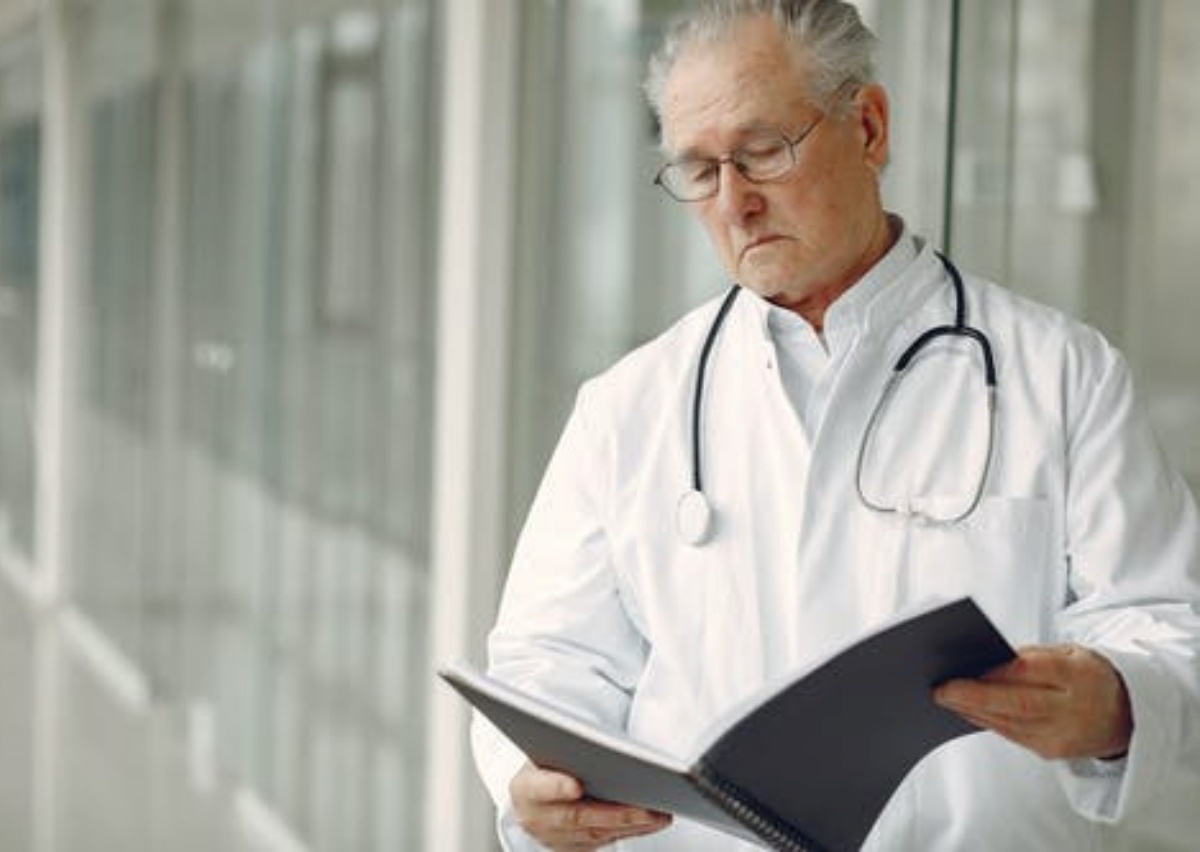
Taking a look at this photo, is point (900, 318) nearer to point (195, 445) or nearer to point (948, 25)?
point (948, 25)

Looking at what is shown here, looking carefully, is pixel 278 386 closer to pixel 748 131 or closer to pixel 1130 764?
pixel 748 131

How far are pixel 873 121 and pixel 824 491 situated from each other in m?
0.31

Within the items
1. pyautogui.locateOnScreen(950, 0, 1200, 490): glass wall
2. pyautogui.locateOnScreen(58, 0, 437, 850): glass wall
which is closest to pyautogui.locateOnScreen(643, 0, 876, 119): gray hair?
pyautogui.locateOnScreen(950, 0, 1200, 490): glass wall

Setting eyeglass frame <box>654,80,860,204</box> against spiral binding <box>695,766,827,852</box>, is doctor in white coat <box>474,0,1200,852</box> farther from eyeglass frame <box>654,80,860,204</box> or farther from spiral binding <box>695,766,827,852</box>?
spiral binding <box>695,766,827,852</box>

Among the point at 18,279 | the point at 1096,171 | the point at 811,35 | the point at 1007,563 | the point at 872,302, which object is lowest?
the point at 18,279

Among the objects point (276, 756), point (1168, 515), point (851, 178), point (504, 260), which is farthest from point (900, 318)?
point (276, 756)

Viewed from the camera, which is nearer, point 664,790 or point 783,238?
point 664,790

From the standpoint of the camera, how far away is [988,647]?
4.57 ft

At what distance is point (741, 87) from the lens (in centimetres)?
168

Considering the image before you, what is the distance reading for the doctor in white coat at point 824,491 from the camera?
5.33 ft

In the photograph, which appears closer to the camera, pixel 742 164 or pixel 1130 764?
pixel 1130 764

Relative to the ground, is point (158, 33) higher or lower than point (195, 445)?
higher

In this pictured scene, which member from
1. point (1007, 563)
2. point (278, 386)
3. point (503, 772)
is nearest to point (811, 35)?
point (1007, 563)

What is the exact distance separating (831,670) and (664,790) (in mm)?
183
